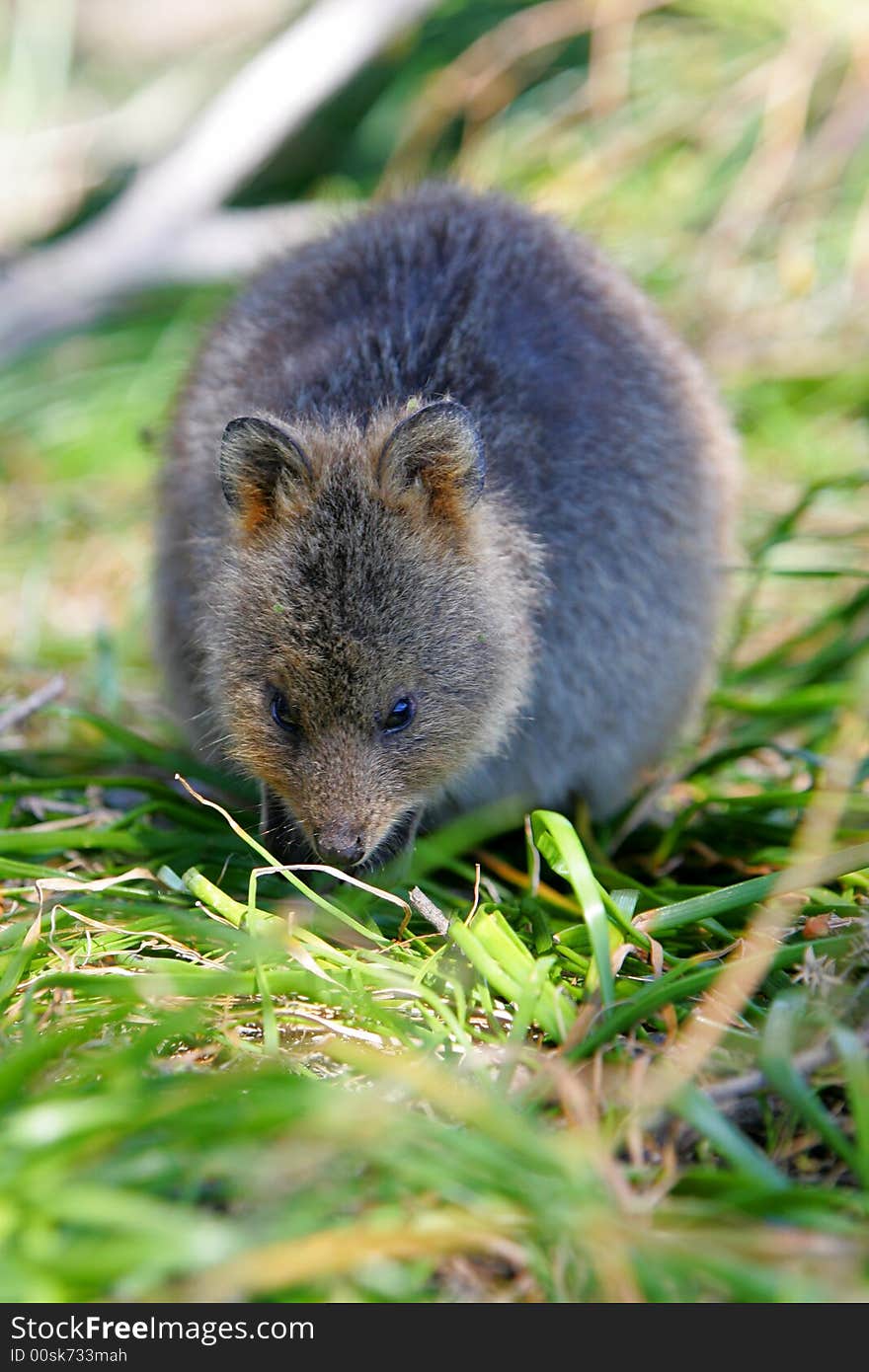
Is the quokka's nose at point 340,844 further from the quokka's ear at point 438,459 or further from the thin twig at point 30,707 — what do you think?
the thin twig at point 30,707

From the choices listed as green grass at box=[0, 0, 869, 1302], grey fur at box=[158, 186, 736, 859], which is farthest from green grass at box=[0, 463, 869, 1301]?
grey fur at box=[158, 186, 736, 859]

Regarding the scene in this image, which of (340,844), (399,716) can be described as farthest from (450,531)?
(340,844)

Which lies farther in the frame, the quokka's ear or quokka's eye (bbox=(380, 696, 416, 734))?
quokka's eye (bbox=(380, 696, 416, 734))

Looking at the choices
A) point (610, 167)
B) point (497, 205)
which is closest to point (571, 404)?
point (497, 205)

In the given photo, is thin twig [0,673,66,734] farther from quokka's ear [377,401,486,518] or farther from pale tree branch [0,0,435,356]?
pale tree branch [0,0,435,356]

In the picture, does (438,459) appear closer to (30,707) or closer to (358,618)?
(358,618)

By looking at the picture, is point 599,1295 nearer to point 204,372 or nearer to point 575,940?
point 575,940
